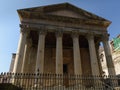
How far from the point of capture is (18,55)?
48.1ft

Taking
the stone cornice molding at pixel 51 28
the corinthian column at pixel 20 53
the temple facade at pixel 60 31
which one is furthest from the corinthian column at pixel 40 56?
the corinthian column at pixel 20 53

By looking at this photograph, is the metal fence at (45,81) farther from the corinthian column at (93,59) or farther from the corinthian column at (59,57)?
the corinthian column at (59,57)

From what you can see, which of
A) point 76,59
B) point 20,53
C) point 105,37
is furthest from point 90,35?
point 20,53

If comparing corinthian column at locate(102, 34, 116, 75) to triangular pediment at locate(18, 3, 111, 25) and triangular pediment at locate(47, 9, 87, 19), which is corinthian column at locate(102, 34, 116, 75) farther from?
triangular pediment at locate(47, 9, 87, 19)

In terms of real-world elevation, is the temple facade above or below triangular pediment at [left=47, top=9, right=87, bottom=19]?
below

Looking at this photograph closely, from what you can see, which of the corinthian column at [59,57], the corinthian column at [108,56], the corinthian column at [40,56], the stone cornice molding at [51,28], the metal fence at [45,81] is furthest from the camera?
the stone cornice molding at [51,28]

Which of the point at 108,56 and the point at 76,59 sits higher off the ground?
the point at 108,56

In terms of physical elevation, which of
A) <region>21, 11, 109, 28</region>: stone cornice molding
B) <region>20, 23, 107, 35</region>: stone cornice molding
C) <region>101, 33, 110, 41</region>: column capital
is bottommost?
<region>101, 33, 110, 41</region>: column capital

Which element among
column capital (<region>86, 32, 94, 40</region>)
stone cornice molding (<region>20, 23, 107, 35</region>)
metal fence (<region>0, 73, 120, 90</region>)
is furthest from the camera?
column capital (<region>86, 32, 94, 40</region>)

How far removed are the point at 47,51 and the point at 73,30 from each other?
236 inches

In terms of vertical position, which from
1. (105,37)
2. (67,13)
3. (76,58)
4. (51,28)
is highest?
(67,13)

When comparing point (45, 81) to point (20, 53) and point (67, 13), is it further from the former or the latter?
point (67, 13)

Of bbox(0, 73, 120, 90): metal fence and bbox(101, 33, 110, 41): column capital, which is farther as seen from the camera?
bbox(101, 33, 110, 41): column capital

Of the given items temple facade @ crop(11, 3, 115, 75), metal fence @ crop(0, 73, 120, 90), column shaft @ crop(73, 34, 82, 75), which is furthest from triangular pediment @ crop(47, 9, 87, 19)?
metal fence @ crop(0, 73, 120, 90)
